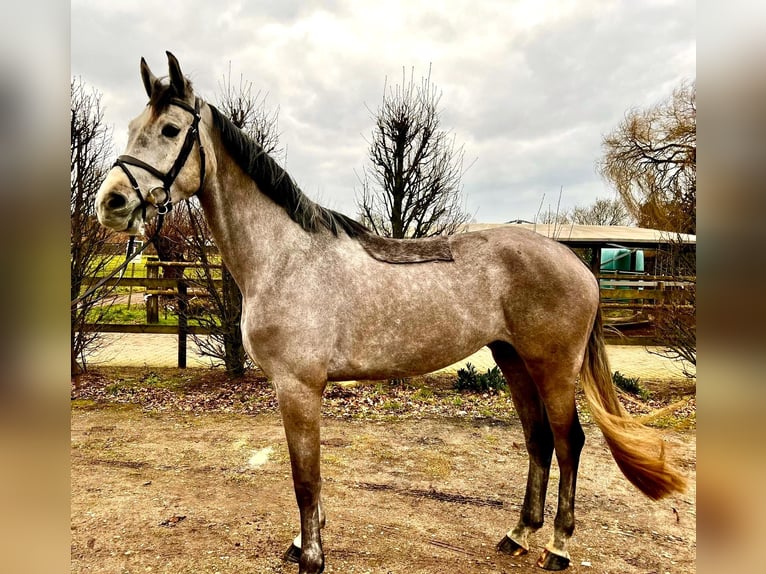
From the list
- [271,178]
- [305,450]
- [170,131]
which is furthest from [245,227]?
[305,450]

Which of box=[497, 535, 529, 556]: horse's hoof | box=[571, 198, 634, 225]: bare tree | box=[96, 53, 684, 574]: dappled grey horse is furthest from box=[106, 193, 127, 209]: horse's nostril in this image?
box=[571, 198, 634, 225]: bare tree

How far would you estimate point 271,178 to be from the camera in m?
2.21

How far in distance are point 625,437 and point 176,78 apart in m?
2.93

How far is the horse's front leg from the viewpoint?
2.08 m

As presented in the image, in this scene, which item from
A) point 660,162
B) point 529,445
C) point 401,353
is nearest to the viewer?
point 401,353

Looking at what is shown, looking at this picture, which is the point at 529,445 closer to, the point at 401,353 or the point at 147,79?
the point at 401,353

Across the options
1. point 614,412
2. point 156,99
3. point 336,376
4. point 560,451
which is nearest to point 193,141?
point 156,99

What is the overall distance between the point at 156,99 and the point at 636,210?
14.2 m

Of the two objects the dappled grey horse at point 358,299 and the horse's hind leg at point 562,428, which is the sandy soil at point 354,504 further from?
the dappled grey horse at point 358,299

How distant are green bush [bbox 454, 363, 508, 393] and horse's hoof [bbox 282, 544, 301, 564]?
4.21 metres

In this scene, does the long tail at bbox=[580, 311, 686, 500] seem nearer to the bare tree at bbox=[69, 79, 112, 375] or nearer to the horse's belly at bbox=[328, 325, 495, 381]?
the horse's belly at bbox=[328, 325, 495, 381]

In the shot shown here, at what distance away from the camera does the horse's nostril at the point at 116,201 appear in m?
1.73
